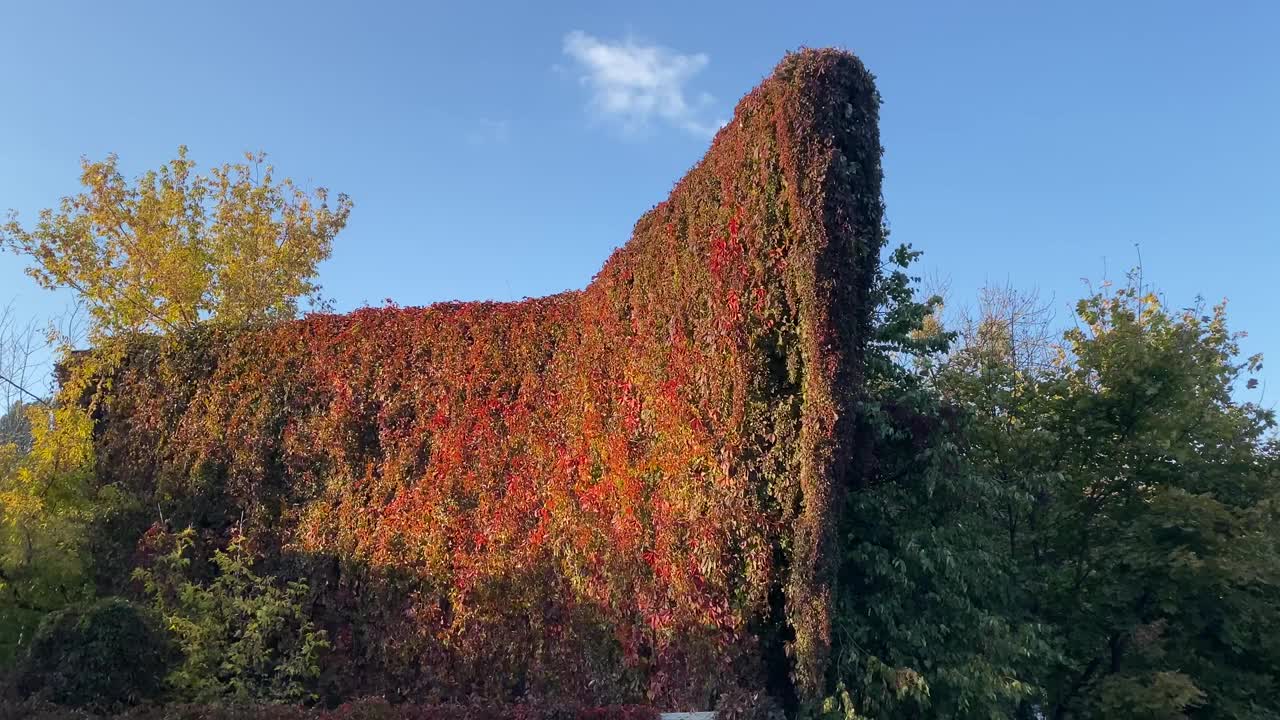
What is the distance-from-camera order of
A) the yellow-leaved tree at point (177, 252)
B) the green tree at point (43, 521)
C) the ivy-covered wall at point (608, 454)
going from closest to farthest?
the ivy-covered wall at point (608, 454) → the green tree at point (43, 521) → the yellow-leaved tree at point (177, 252)

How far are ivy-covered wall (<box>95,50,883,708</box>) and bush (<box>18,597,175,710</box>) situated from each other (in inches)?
66.1

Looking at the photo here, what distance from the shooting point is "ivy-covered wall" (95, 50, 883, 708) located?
600 cm

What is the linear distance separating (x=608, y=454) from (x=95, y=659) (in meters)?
3.94

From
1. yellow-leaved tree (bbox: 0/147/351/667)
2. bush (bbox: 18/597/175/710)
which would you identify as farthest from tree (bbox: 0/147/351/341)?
bush (bbox: 18/597/175/710)

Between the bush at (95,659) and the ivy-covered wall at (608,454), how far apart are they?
1.68 metres

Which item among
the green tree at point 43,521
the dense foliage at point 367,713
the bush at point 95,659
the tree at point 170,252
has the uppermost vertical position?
the tree at point 170,252

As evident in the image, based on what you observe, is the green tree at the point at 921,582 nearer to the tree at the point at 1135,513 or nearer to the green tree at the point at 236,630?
the tree at the point at 1135,513

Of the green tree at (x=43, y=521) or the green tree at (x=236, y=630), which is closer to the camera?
the green tree at (x=236, y=630)

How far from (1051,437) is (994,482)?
Result: 59.1 inches

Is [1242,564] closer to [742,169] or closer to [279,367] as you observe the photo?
[742,169]

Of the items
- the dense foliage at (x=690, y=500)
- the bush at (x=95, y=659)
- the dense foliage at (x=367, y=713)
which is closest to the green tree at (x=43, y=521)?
the dense foliage at (x=690, y=500)

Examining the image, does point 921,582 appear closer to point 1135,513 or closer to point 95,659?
point 1135,513

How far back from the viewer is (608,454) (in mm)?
6805

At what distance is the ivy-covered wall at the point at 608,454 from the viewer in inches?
236
